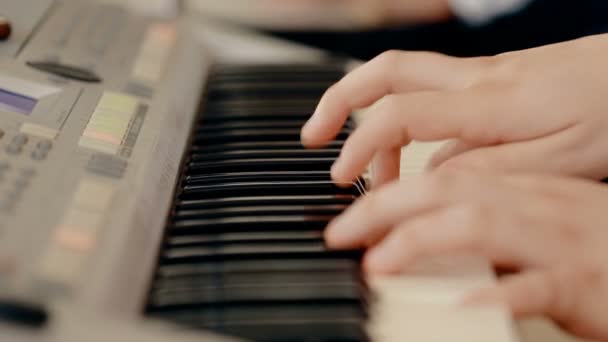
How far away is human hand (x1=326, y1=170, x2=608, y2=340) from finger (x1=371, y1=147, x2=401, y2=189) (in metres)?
0.09

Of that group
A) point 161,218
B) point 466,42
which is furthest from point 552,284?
point 466,42

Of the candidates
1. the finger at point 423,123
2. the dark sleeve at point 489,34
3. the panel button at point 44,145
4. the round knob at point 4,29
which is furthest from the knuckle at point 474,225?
the dark sleeve at point 489,34

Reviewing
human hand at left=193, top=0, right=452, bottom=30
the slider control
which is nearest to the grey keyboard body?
the slider control

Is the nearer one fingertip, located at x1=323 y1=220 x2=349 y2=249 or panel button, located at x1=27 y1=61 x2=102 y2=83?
fingertip, located at x1=323 y1=220 x2=349 y2=249

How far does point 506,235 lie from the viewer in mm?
520

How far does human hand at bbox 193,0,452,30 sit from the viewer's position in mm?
1664

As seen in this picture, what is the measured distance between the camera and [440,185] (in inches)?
21.2

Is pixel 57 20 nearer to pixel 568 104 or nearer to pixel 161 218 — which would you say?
pixel 161 218

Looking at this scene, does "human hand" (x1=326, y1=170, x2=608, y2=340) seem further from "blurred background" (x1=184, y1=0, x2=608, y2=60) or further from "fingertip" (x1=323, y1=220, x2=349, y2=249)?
"blurred background" (x1=184, y1=0, x2=608, y2=60)

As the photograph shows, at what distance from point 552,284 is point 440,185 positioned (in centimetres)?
10

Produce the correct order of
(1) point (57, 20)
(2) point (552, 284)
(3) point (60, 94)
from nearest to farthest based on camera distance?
(2) point (552, 284)
(3) point (60, 94)
(1) point (57, 20)

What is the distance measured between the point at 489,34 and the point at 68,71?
992mm

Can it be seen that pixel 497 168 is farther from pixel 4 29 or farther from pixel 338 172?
pixel 4 29

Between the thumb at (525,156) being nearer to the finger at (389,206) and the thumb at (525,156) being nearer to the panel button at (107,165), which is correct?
the finger at (389,206)
